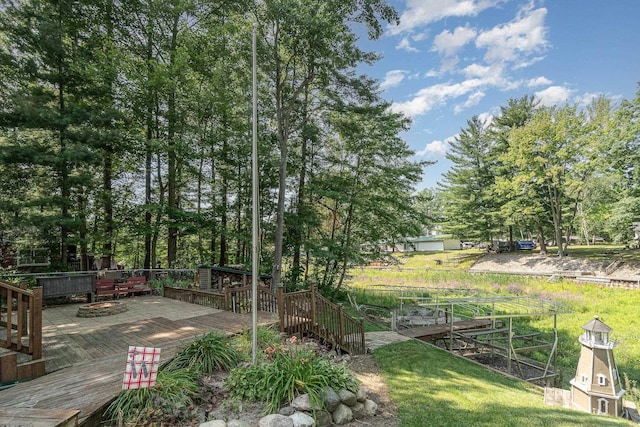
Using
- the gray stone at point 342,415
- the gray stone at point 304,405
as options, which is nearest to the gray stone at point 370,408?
the gray stone at point 342,415

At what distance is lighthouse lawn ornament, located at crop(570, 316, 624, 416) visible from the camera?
654 centimetres

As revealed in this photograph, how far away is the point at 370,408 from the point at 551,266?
84.1 feet

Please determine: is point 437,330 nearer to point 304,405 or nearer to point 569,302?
point 304,405

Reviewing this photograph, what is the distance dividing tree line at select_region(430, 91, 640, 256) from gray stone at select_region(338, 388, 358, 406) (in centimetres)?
1245

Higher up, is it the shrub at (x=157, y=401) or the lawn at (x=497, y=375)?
the shrub at (x=157, y=401)

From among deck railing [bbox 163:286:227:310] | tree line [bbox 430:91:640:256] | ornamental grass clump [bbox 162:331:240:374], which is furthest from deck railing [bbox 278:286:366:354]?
tree line [bbox 430:91:640:256]

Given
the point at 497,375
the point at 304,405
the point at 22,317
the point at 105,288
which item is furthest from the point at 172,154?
the point at 497,375

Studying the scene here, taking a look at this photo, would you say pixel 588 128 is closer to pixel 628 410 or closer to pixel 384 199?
pixel 384 199

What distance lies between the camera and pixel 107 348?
537cm

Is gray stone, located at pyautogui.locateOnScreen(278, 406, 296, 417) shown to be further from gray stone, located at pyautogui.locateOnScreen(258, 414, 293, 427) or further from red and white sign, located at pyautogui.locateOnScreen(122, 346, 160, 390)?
red and white sign, located at pyautogui.locateOnScreen(122, 346, 160, 390)

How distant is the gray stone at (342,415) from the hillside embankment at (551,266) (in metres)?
21.2

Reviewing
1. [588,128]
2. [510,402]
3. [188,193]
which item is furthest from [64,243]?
[588,128]

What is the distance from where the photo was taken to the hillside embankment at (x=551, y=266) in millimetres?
19239

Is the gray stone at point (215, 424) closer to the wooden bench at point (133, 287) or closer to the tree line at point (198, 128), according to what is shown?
the tree line at point (198, 128)
